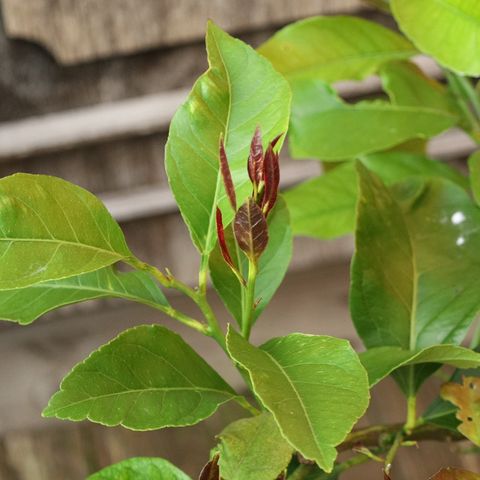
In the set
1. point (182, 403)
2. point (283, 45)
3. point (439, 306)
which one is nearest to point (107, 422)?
point (182, 403)

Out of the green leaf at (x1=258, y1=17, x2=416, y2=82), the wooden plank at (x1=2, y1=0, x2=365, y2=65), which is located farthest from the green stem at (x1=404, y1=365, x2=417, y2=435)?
the wooden plank at (x1=2, y1=0, x2=365, y2=65)

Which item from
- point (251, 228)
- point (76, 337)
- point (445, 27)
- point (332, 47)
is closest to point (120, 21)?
point (76, 337)

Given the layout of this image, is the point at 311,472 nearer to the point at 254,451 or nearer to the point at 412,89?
the point at 254,451

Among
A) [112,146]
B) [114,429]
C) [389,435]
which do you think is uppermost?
[389,435]

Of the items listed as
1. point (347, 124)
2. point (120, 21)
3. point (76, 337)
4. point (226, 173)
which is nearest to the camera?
point (226, 173)

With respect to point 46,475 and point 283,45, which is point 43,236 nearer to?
point 283,45

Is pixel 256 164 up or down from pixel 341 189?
up

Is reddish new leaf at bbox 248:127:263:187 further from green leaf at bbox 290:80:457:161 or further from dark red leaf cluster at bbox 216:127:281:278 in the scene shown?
green leaf at bbox 290:80:457:161

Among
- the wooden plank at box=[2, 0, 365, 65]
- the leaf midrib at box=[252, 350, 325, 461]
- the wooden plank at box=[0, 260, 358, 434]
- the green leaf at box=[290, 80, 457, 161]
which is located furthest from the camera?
the wooden plank at box=[0, 260, 358, 434]
